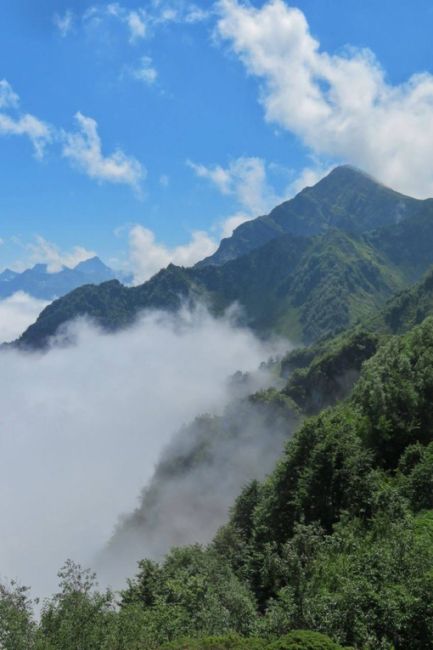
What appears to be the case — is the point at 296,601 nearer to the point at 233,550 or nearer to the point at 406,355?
the point at 233,550

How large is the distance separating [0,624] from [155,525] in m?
170

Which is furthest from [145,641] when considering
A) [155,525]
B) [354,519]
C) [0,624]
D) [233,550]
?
[155,525]

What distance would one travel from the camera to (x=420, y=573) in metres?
24.8

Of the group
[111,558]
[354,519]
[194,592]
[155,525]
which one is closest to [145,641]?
[194,592]

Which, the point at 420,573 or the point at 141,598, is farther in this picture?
the point at 141,598

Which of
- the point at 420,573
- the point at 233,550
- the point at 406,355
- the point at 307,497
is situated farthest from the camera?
the point at 406,355

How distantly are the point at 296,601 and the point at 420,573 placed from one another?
692 centimetres

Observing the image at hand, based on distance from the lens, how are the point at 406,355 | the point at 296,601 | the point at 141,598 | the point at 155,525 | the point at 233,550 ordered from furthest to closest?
the point at 155,525
the point at 406,355
the point at 233,550
the point at 141,598
the point at 296,601

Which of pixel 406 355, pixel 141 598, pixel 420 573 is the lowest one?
pixel 420 573

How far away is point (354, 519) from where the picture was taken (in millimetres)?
41719

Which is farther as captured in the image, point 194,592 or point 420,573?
point 194,592

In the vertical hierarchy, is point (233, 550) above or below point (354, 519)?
above

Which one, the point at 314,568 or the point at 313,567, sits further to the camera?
the point at 313,567

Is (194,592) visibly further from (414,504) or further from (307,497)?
(414,504)
